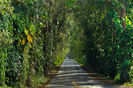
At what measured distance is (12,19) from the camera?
1243 centimetres

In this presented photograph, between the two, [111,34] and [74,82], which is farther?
[111,34]

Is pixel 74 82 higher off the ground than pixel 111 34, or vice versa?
pixel 111 34

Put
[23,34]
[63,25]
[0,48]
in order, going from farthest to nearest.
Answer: [63,25]
[23,34]
[0,48]

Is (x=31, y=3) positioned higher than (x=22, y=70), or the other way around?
(x=31, y=3)

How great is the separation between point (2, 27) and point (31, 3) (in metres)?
1.68

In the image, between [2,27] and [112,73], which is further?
[112,73]

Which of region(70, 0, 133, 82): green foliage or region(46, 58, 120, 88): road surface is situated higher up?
region(70, 0, 133, 82): green foliage

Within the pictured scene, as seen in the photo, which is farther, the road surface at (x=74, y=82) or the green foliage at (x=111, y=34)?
the green foliage at (x=111, y=34)

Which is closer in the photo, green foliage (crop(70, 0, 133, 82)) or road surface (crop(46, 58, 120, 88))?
road surface (crop(46, 58, 120, 88))

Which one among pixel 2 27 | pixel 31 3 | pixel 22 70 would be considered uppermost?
pixel 31 3

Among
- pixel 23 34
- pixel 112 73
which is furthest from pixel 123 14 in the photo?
pixel 23 34

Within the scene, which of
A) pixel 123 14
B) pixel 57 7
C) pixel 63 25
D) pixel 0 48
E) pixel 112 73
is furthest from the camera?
pixel 63 25

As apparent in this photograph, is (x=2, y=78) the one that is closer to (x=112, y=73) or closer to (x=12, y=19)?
(x=12, y=19)

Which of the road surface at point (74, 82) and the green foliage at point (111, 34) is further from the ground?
the green foliage at point (111, 34)
